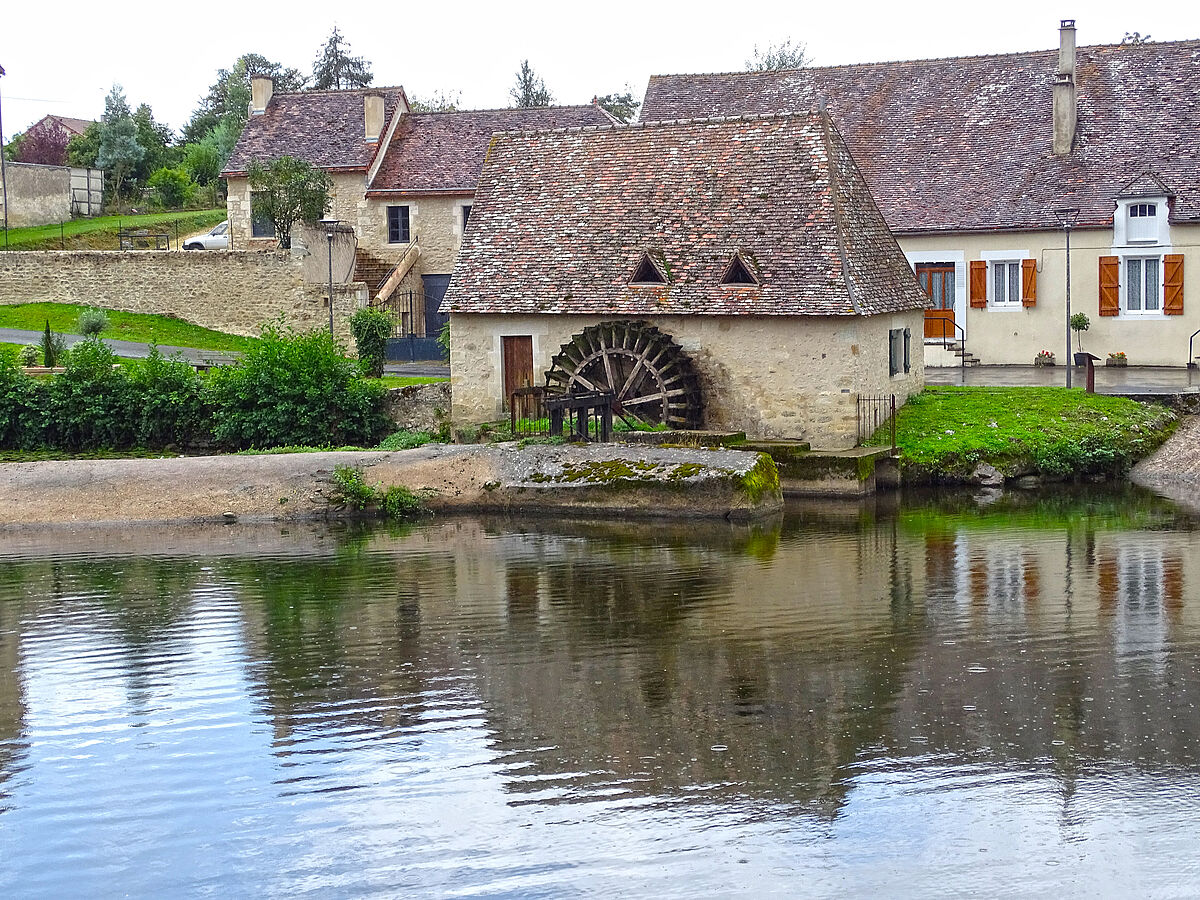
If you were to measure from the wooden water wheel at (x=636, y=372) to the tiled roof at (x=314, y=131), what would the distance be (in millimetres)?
18883

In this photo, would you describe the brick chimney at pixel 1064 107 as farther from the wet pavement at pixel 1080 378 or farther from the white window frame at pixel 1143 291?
the wet pavement at pixel 1080 378

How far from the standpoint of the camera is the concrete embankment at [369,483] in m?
25.1

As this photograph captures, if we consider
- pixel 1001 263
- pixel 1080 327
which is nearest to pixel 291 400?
pixel 1001 263

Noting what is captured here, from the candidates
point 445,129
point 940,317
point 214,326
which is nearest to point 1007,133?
point 940,317

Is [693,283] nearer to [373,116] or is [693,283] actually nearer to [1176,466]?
[1176,466]

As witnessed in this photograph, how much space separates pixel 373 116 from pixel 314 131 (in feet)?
6.42

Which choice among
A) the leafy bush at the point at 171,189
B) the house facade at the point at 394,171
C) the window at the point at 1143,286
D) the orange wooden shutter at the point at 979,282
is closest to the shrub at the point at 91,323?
the house facade at the point at 394,171

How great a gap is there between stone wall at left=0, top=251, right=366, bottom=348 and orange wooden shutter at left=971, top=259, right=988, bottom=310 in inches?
596

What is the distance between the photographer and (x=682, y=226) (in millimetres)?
28812

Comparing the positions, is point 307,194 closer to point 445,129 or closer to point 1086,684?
point 445,129

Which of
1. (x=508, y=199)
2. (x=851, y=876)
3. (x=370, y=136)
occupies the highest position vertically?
(x=370, y=136)

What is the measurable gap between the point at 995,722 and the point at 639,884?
4345 millimetres

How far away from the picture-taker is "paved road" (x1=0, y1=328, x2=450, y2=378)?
36500 mm

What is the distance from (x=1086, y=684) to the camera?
47.6 ft
